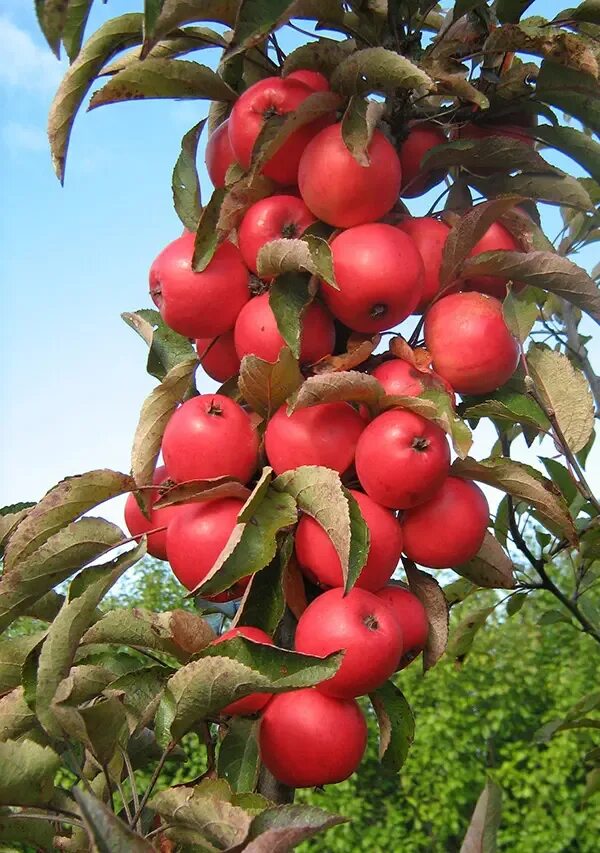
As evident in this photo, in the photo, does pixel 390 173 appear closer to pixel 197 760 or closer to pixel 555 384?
pixel 555 384

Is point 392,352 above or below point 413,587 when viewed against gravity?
above

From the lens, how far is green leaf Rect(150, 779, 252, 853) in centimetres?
72

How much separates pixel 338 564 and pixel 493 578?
281 millimetres

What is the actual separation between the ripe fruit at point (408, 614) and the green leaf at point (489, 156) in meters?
0.49

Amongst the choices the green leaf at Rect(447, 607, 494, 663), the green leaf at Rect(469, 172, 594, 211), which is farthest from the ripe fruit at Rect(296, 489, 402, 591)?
the green leaf at Rect(447, 607, 494, 663)

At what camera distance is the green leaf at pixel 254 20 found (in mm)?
893

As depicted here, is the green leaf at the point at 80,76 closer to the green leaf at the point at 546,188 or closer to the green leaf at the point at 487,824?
the green leaf at the point at 546,188

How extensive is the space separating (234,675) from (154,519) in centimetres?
31

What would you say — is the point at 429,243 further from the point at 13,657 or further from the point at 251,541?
the point at 13,657

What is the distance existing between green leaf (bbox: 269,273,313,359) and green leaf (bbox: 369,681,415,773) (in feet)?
1.29

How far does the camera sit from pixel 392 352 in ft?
3.33

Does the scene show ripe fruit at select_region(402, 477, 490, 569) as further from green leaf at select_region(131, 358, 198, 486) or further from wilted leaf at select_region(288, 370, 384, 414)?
green leaf at select_region(131, 358, 198, 486)

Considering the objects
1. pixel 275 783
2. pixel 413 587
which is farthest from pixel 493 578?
pixel 275 783

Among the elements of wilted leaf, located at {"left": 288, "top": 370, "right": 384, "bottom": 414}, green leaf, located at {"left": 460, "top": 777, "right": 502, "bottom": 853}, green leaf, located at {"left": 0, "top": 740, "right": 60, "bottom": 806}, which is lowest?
green leaf, located at {"left": 460, "top": 777, "right": 502, "bottom": 853}
